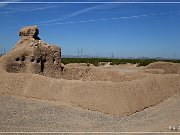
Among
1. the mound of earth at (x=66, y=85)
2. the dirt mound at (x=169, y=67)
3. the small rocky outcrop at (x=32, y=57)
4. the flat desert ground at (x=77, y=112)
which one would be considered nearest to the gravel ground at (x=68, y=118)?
the flat desert ground at (x=77, y=112)

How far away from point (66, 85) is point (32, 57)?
19.4 feet

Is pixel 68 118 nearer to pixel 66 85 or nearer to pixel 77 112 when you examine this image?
pixel 77 112

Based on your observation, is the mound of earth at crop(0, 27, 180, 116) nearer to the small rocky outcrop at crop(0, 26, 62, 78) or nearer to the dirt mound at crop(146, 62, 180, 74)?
the small rocky outcrop at crop(0, 26, 62, 78)

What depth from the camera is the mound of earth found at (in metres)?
18.3

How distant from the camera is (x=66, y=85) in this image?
19.1 m

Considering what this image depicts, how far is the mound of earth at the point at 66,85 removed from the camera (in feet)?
60.2

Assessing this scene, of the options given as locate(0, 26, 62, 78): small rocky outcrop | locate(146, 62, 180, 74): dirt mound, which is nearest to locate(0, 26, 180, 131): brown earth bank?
locate(0, 26, 62, 78): small rocky outcrop

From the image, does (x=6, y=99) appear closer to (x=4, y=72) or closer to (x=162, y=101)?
(x=4, y=72)

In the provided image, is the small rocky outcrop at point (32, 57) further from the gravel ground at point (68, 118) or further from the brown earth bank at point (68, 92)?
the gravel ground at point (68, 118)

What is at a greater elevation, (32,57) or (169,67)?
(32,57)

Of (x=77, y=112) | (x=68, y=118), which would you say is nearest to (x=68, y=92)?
(x=77, y=112)

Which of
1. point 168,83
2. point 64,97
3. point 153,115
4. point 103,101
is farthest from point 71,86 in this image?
point 168,83

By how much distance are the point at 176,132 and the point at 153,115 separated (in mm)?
3861

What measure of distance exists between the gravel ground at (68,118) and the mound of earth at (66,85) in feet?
1.90
